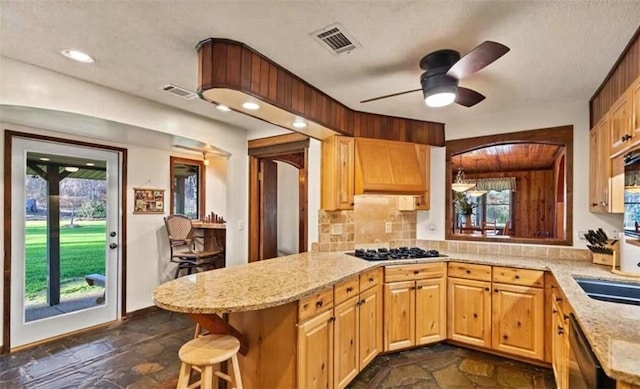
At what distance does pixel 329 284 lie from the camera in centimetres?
220

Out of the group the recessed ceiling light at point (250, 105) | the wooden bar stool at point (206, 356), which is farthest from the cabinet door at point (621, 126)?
the wooden bar stool at point (206, 356)

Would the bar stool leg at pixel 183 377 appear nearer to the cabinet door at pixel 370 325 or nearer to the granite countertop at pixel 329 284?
the granite countertop at pixel 329 284

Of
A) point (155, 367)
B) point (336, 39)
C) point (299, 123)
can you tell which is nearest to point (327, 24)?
point (336, 39)

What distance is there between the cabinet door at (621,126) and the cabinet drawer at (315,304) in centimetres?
220

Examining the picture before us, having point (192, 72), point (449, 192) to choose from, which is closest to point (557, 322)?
point (449, 192)

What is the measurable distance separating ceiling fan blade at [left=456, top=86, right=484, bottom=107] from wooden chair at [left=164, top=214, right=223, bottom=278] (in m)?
3.63

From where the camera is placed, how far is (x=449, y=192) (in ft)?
12.8

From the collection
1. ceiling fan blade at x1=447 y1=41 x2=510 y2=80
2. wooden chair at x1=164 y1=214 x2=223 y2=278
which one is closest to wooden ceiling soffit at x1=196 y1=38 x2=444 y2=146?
ceiling fan blade at x1=447 y1=41 x2=510 y2=80

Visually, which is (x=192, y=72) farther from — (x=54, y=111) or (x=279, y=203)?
(x=279, y=203)

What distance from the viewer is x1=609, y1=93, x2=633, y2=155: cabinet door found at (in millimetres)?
2088

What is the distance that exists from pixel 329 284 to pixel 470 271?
1743 millimetres

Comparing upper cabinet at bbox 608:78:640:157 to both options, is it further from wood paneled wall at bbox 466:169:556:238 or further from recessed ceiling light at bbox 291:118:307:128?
wood paneled wall at bbox 466:169:556:238

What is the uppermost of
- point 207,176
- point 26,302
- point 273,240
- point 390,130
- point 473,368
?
point 390,130

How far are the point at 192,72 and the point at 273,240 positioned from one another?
3.14 m
